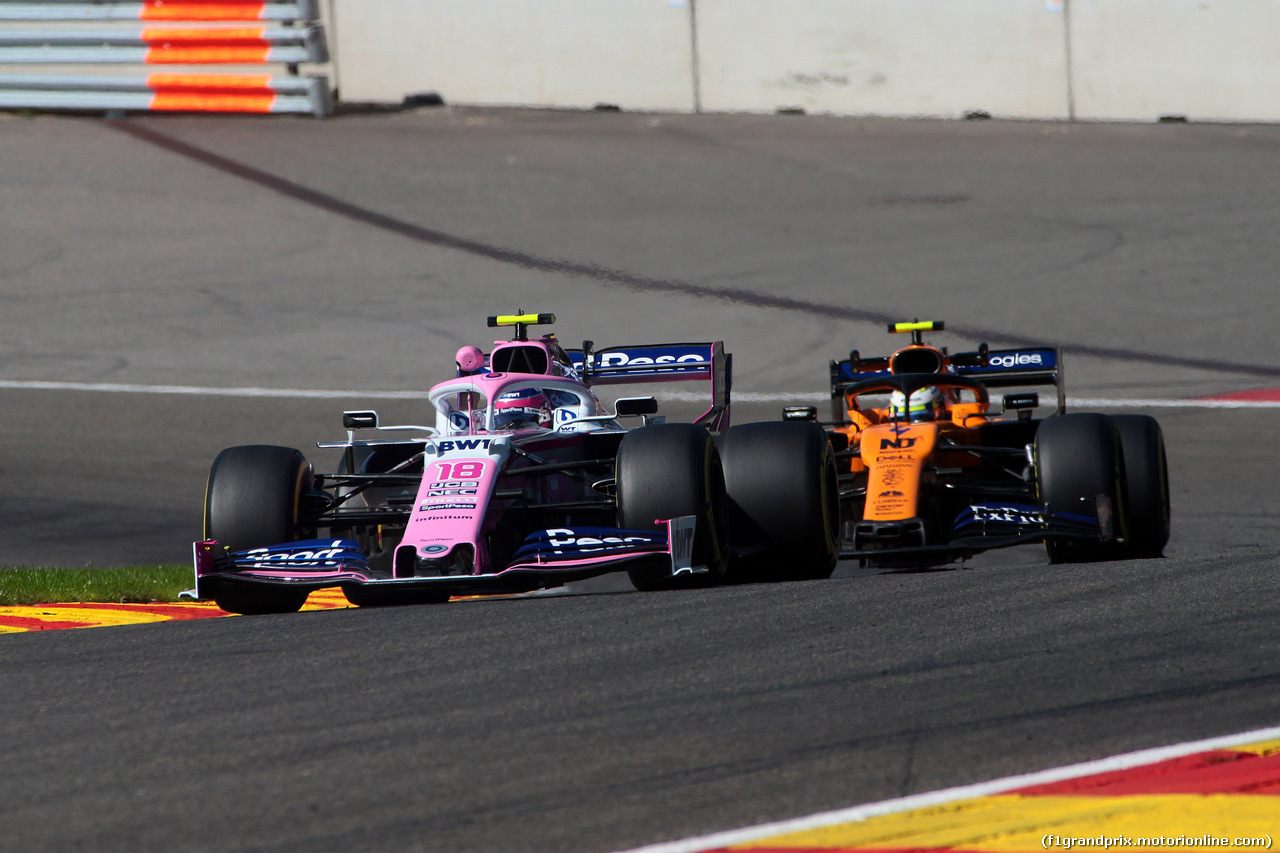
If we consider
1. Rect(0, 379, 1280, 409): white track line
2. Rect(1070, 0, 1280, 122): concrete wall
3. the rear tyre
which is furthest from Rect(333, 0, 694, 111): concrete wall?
the rear tyre

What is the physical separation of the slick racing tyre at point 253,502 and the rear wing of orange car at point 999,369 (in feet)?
13.6

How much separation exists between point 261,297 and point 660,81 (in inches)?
320

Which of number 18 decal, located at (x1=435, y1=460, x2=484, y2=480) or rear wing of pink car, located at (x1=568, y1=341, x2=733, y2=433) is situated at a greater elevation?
rear wing of pink car, located at (x1=568, y1=341, x2=733, y2=433)

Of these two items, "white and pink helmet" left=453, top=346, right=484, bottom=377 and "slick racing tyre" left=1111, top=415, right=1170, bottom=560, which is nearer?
"slick racing tyre" left=1111, top=415, right=1170, bottom=560

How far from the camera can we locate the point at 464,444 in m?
9.08

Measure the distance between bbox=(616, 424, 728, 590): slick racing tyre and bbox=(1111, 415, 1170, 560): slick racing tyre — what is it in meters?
2.82

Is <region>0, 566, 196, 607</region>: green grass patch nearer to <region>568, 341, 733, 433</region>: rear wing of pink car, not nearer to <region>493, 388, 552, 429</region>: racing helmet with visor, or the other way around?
<region>493, 388, 552, 429</region>: racing helmet with visor

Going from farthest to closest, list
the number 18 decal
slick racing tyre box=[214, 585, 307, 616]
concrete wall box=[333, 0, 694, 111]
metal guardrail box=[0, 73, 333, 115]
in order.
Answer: concrete wall box=[333, 0, 694, 111] → metal guardrail box=[0, 73, 333, 115] → slick racing tyre box=[214, 585, 307, 616] → the number 18 decal

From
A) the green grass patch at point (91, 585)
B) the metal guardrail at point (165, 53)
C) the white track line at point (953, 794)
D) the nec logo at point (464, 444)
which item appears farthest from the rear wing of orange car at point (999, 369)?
the metal guardrail at point (165, 53)

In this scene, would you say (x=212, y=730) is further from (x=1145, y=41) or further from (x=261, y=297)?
(x=1145, y=41)

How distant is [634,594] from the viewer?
8.43 meters

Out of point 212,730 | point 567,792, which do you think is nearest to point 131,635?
point 212,730

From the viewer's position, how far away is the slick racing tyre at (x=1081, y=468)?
962cm

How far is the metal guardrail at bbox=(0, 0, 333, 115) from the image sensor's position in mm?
24500
